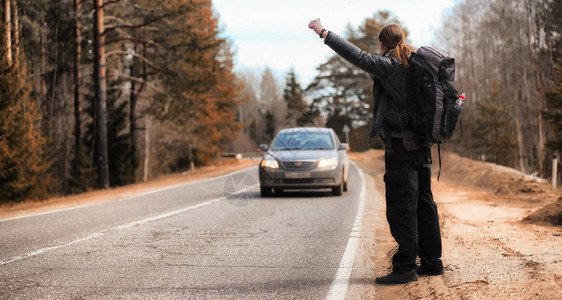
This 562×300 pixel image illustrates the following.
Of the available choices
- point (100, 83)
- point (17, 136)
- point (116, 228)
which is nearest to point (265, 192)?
point (116, 228)

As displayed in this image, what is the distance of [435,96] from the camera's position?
13.8 feet

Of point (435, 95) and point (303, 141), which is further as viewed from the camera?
point (303, 141)

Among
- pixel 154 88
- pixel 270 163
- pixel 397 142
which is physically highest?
pixel 154 88

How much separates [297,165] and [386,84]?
320 inches

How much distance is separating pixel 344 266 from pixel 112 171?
30.5 m

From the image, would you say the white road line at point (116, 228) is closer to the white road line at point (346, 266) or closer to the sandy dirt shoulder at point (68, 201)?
the sandy dirt shoulder at point (68, 201)

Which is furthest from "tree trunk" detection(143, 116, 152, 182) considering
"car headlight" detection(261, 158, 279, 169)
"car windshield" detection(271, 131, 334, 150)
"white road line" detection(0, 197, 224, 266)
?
"white road line" detection(0, 197, 224, 266)

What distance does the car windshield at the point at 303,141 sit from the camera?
13.5 m

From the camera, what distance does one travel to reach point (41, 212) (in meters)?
10.5

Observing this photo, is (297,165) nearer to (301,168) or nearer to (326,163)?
(301,168)

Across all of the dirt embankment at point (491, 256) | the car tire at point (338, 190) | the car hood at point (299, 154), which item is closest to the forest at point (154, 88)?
the car hood at point (299, 154)

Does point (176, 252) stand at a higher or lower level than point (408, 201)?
lower

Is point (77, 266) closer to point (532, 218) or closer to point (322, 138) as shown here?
point (532, 218)

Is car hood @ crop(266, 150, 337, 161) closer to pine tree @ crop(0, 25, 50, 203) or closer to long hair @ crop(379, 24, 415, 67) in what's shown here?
pine tree @ crop(0, 25, 50, 203)
